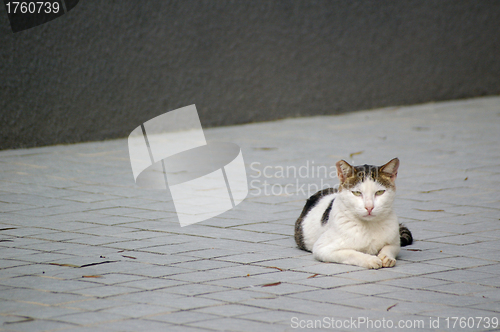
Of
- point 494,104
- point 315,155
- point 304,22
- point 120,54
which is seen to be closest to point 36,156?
point 120,54

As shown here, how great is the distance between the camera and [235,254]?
4.41 meters

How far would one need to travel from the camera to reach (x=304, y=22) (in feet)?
34.7

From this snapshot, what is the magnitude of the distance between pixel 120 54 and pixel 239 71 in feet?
6.45

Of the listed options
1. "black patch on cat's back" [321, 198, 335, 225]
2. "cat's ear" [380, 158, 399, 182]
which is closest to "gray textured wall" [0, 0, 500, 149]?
"black patch on cat's back" [321, 198, 335, 225]

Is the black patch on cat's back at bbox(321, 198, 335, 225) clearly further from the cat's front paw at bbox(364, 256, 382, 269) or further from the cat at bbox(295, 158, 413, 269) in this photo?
the cat's front paw at bbox(364, 256, 382, 269)

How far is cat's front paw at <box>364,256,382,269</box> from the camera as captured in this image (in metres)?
4.06

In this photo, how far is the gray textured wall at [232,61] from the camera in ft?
27.9

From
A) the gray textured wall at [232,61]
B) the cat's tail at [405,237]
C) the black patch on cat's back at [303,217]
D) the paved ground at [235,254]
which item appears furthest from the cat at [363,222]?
the gray textured wall at [232,61]

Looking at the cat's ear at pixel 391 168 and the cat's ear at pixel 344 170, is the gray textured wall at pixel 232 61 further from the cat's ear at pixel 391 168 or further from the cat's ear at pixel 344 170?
the cat's ear at pixel 391 168

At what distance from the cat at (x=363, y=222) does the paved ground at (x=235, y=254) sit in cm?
10

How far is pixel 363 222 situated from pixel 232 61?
20.7ft

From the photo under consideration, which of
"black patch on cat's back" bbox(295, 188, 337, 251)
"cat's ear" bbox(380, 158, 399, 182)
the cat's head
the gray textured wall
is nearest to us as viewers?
the cat's head

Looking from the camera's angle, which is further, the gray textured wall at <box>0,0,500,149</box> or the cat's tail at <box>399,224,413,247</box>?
the gray textured wall at <box>0,0,500,149</box>

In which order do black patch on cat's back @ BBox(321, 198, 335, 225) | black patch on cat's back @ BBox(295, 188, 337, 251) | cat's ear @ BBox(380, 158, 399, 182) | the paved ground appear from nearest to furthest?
the paved ground
cat's ear @ BBox(380, 158, 399, 182)
black patch on cat's back @ BBox(321, 198, 335, 225)
black patch on cat's back @ BBox(295, 188, 337, 251)
